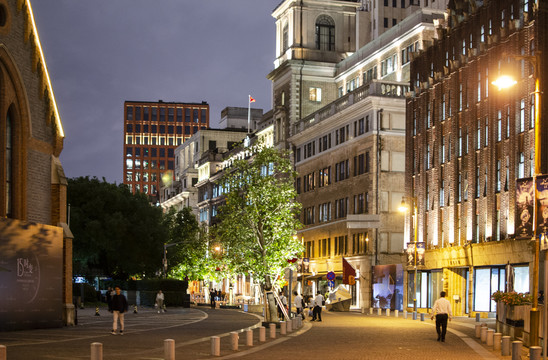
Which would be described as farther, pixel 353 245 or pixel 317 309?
pixel 353 245

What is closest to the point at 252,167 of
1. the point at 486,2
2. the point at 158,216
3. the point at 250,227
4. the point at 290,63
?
the point at 250,227

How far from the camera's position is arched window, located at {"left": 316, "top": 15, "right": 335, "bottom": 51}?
102125 millimetres

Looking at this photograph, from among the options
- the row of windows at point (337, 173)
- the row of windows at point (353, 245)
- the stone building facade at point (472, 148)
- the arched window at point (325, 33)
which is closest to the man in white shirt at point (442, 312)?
the stone building facade at point (472, 148)

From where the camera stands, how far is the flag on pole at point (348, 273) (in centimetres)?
7519

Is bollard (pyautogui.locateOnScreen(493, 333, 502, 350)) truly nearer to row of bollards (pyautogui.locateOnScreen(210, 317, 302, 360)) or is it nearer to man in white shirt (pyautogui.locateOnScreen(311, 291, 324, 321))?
row of bollards (pyautogui.locateOnScreen(210, 317, 302, 360))

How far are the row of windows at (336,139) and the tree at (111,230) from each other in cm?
1769

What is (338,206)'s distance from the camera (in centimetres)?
8781

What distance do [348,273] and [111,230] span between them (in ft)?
63.4

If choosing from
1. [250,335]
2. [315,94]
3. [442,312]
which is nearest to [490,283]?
[442,312]

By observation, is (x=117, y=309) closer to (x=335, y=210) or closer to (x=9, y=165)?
(x=9, y=165)

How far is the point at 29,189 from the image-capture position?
139 ft

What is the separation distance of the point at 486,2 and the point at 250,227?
23.9 m

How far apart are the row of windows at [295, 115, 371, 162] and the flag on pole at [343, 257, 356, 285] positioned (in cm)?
1226

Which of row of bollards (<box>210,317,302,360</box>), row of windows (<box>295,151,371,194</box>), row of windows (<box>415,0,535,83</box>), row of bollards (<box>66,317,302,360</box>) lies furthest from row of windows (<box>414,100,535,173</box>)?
row of bollards (<box>66,317,302,360</box>)
